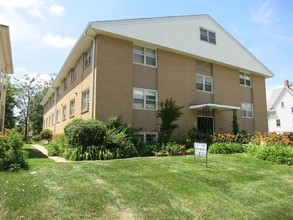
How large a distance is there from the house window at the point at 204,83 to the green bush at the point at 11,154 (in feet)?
43.2

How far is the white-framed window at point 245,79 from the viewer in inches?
833

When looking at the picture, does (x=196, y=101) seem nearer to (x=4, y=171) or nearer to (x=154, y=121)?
(x=154, y=121)

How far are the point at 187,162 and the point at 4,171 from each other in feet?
19.9

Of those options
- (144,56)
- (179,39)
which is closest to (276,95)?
(179,39)

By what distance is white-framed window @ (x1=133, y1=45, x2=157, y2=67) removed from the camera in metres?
15.4

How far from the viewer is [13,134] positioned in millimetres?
7809

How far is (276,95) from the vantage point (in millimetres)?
41875

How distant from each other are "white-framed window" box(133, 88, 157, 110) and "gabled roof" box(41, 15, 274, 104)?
2.96m

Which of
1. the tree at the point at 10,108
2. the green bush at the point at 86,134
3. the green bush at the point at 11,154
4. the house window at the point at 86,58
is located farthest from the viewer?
the tree at the point at 10,108

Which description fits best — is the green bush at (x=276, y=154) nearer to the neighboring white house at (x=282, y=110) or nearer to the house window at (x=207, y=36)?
the house window at (x=207, y=36)

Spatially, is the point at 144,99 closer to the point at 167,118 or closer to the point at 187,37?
the point at 167,118

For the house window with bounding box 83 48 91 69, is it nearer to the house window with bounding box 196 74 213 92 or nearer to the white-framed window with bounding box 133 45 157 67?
the white-framed window with bounding box 133 45 157 67

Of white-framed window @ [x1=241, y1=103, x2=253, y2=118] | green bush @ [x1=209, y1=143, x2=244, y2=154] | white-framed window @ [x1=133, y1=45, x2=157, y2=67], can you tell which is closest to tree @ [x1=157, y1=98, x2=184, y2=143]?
green bush @ [x1=209, y1=143, x2=244, y2=154]

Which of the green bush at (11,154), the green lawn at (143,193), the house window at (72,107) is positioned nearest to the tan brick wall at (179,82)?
the house window at (72,107)
